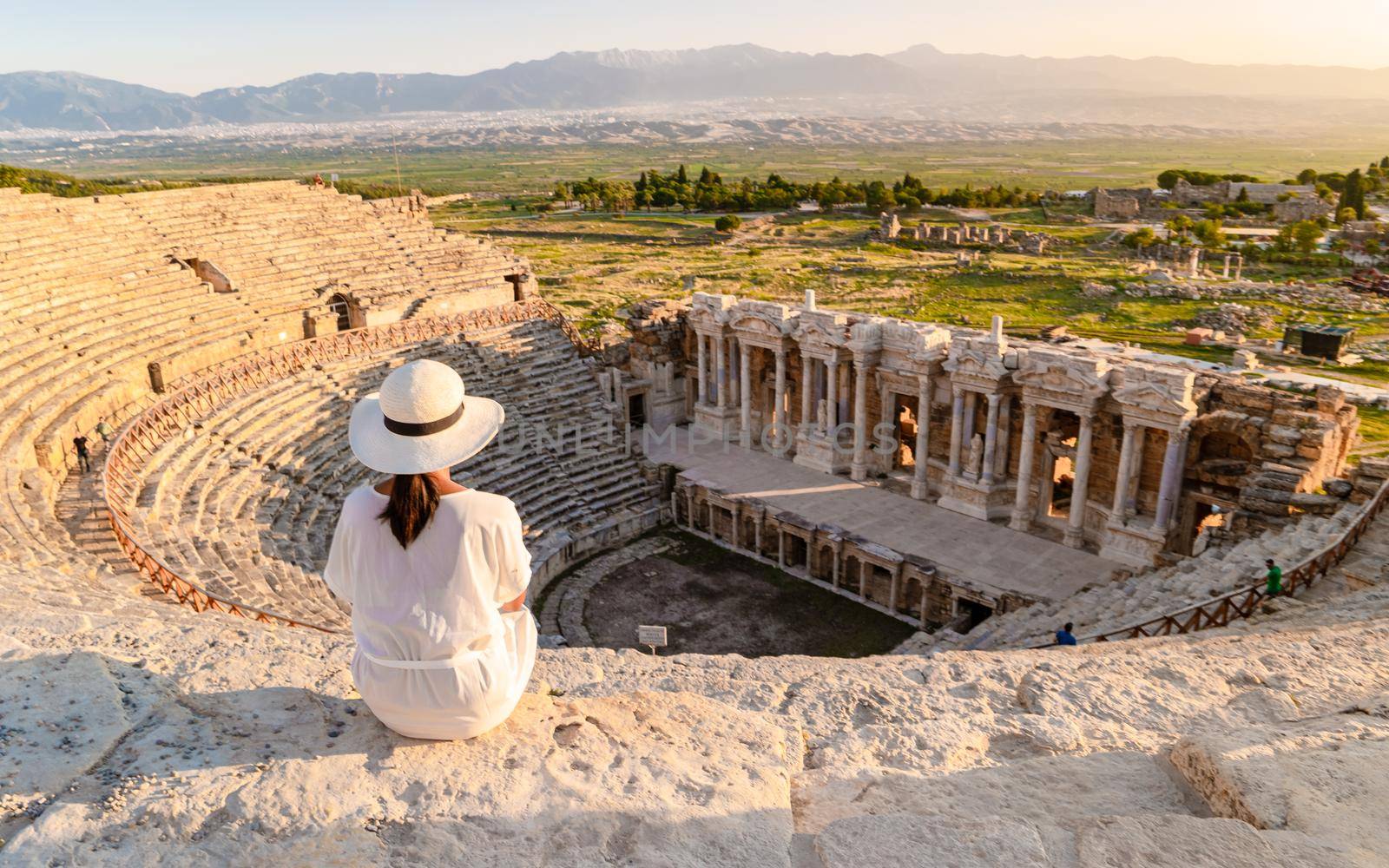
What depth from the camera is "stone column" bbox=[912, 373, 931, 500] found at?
84.4 ft

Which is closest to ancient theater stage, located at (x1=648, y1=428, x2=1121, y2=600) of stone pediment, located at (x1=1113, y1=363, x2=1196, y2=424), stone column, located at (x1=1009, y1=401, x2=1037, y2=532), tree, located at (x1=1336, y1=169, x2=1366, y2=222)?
stone column, located at (x1=1009, y1=401, x2=1037, y2=532)

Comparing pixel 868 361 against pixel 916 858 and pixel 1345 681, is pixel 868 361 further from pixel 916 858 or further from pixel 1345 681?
pixel 916 858

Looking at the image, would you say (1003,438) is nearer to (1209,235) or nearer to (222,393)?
(222,393)

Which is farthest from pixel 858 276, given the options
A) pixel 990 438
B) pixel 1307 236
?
pixel 990 438

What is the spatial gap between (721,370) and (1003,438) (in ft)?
31.0

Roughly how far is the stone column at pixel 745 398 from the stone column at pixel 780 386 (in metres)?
0.92

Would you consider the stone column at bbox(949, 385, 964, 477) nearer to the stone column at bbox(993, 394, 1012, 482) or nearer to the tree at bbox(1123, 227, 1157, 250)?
the stone column at bbox(993, 394, 1012, 482)

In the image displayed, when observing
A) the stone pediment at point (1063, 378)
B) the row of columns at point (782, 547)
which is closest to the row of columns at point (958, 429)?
the stone pediment at point (1063, 378)

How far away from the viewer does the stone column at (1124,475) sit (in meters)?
22.1

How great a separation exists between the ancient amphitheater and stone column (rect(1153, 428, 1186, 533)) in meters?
0.13

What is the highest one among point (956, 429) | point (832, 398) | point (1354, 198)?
point (1354, 198)

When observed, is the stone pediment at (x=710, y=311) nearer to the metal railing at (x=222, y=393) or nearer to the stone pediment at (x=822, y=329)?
the stone pediment at (x=822, y=329)

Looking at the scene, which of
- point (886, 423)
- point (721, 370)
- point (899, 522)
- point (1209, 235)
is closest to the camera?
point (899, 522)

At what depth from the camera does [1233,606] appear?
47.0ft
